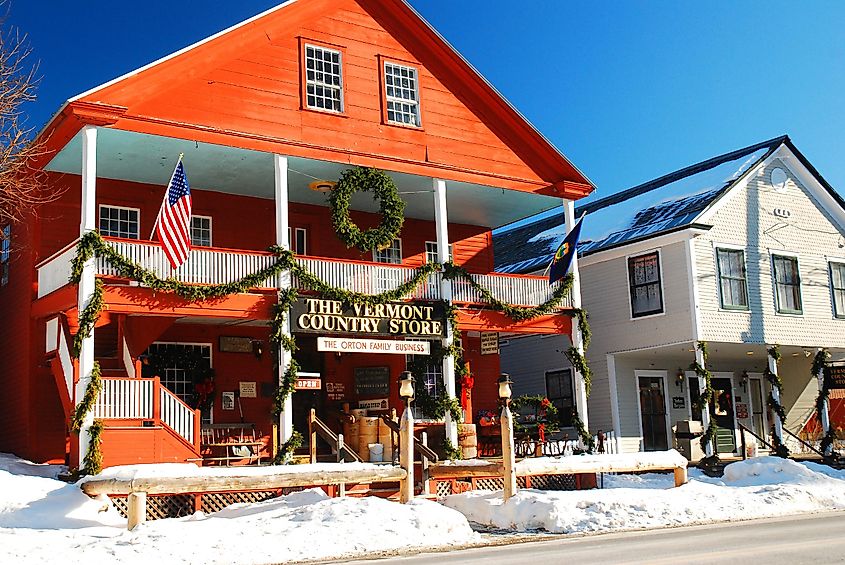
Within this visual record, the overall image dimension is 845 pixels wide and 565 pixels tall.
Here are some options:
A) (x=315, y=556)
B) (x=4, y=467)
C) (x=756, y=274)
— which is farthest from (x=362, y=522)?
(x=756, y=274)

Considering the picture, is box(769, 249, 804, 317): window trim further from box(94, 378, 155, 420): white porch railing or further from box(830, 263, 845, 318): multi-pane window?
box(94, 378, 155, 420): white porch railing

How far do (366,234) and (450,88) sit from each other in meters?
5.02

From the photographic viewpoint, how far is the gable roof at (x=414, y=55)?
752 inches

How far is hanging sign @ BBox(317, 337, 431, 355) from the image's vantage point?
2028 centimetres

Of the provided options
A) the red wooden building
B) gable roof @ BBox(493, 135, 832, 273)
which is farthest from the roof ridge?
the red wooden building

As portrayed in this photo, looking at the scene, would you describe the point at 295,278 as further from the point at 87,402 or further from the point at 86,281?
the point at 87,402

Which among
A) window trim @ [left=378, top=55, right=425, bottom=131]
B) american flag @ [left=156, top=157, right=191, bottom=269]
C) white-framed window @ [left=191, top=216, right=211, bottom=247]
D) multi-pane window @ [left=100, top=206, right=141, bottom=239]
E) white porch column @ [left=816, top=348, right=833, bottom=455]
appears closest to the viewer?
american flag @ [left=156, top=157, right=191, bottom=269]

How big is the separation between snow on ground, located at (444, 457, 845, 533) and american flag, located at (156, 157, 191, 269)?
693 centimetres

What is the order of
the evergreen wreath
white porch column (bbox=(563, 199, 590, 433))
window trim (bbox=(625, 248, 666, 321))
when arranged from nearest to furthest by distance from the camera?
the evergreen wreath → white porch column (bbox=(563, 199, 590, 433)) → window trim (bbox=(625, 248, 666, 321))

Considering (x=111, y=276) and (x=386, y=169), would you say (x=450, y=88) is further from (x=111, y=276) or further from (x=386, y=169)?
(x=111, y=276)

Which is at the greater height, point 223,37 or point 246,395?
point 223,37

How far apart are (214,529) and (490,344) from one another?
1251cm

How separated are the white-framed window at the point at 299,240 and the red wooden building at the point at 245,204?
0.05 m

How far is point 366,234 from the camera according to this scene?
70.9ft
